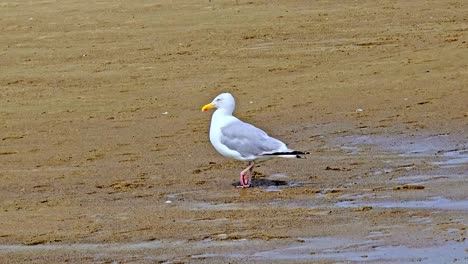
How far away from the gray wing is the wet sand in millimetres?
342

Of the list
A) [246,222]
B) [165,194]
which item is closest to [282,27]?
[165,194]

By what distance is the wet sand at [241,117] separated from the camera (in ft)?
29.3

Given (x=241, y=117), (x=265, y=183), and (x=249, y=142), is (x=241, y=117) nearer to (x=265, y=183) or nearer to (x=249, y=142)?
(x=265, y=183)

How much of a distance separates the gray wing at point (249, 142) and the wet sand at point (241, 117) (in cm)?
34

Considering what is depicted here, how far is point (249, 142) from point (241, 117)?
163 inches

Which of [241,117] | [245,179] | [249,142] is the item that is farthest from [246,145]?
[241,117]

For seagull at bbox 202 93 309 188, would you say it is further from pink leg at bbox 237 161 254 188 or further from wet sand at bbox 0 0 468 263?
wet sand at bbox 0 0 468 263

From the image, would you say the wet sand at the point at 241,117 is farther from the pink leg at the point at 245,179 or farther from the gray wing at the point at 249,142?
the gray wing at the point at 249,142

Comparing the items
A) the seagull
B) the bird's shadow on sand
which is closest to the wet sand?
the bird's shadow on sand

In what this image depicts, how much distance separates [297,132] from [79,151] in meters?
2.41

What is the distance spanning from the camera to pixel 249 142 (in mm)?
10984

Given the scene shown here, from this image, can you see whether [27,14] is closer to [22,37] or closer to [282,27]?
[22,37]

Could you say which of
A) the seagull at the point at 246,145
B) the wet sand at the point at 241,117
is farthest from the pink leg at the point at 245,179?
the wet sand at the point at 241,117

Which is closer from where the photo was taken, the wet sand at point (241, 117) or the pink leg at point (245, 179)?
the wet sand at point (241, 117)
